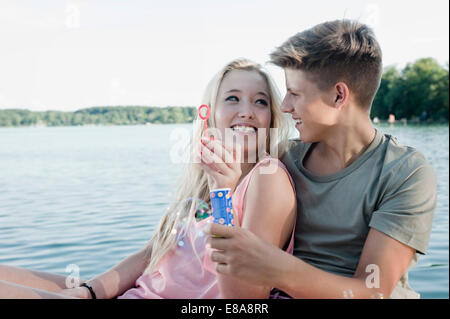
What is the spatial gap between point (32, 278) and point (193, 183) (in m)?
0.81

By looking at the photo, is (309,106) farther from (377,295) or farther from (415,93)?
(415,93)

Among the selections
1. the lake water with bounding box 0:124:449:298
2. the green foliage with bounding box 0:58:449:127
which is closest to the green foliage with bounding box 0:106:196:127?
the lake water with bounding box 0:124:449:298

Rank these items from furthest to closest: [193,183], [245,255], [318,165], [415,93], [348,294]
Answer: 1. [415,93]
2. [193,183]
3. [318,165]
4. [348,294]
5. [245,255]

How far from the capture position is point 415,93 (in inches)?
1668

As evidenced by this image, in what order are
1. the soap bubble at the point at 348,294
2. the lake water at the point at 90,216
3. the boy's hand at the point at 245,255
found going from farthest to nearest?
the lake water at the point at 90,216, the soap bubble at the point at 348,294, the boy's hand at the point at 245,255

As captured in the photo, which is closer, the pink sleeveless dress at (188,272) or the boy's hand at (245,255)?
the boy's hand at (245,255)

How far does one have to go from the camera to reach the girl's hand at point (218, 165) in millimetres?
1964

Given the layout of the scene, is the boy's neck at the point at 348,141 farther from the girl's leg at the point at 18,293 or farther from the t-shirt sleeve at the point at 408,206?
the girl's leg at the point at 18,293

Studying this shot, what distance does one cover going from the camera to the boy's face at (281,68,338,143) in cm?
204

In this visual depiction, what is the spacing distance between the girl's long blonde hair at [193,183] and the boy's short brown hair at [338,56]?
1.27 ft

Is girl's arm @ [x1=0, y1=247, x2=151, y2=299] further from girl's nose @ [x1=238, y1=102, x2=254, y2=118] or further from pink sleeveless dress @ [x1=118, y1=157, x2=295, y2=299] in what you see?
girl's nose @ [x1=238, y1=102, x2=254, y2=118]

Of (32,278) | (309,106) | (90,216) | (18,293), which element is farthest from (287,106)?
(90,216)

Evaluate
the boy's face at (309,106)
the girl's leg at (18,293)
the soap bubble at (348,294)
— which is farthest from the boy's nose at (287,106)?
the girl's leg at (18,293)
